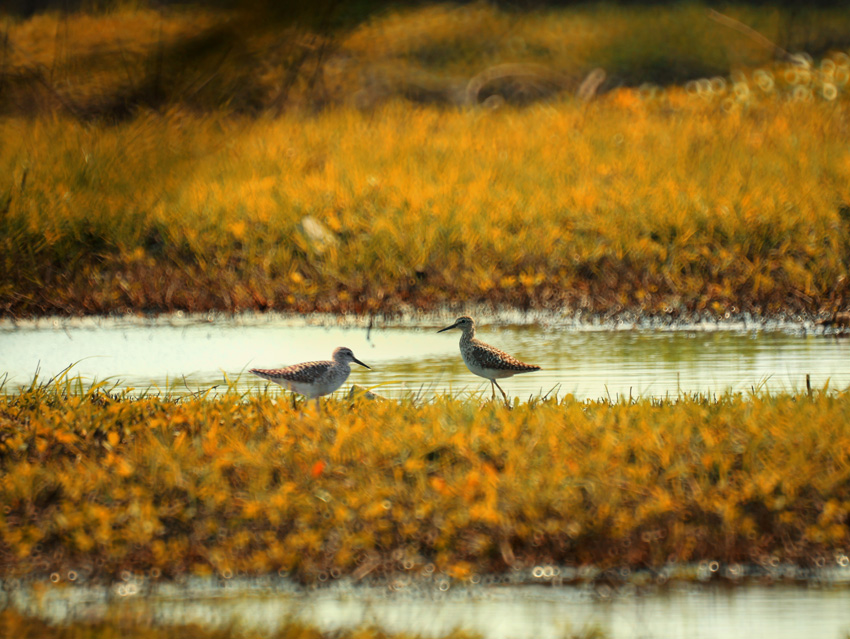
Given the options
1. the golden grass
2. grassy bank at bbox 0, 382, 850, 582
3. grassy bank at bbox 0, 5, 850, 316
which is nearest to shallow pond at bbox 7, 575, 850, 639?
grassy bank at bbox 0, 382, 850, 582

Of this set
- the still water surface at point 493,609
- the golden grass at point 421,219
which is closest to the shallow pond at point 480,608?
the still water surface at point 493,609

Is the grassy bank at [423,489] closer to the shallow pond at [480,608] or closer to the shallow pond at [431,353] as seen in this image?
the shallow pond at [480,608]

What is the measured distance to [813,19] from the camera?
20203mm

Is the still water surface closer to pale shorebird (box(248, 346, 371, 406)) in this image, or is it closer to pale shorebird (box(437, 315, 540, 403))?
pale shorebird (box(248, 346, 371, 406))

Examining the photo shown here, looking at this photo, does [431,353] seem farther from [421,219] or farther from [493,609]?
[493,609]

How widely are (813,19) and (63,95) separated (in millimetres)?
15476

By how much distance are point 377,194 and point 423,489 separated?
5.72 meters

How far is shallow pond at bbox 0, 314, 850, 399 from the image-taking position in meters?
6.50

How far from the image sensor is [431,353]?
24.1ft

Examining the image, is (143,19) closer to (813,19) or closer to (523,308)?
(523,308)

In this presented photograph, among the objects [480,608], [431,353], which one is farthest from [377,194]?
[480,608]

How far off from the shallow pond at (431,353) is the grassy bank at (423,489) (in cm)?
78

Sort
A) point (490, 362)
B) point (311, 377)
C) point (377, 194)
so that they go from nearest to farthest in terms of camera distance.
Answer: point (311, 377) → point (490, 362) → point (377, 194)

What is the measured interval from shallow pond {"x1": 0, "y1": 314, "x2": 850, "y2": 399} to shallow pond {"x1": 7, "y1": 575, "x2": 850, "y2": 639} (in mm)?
1854
